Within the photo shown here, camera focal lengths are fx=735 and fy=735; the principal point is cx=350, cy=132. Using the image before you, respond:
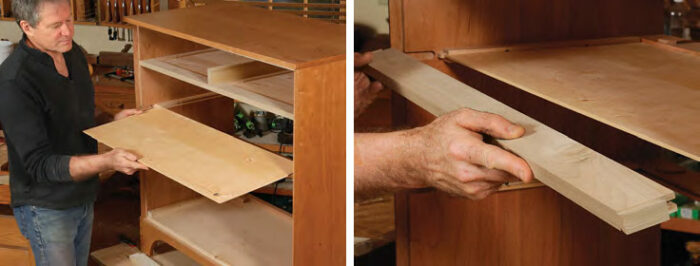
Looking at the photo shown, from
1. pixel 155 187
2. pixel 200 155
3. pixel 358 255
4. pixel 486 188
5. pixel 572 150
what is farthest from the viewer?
pixel 155 187

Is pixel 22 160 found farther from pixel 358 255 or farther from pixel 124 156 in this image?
pixel 358 255

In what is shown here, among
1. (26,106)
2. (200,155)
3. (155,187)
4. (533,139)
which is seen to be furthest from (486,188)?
(155,187)

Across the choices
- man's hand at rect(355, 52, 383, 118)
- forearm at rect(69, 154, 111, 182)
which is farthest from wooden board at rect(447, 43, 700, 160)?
forearm at rect(69, 154, 111, 182)

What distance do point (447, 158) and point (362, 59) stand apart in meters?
0.29

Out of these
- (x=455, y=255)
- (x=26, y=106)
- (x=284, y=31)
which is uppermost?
(x=284, y=31)

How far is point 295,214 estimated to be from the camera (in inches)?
57.7

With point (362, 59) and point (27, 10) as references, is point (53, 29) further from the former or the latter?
point (362, 59)

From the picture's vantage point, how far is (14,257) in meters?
1.67

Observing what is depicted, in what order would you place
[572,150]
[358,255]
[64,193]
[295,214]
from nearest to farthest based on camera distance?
[572,150], [358,255], [295,214], [64,193]

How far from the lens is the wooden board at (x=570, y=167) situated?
2.14ft

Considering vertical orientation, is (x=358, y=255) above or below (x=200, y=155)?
below

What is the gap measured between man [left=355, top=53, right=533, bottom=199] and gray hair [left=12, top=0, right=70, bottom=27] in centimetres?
86

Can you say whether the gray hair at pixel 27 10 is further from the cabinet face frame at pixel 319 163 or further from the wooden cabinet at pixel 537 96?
the wooden cabinet at pixel 537 96

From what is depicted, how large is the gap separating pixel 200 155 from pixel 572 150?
979mm
